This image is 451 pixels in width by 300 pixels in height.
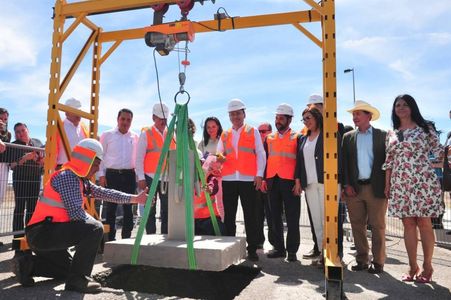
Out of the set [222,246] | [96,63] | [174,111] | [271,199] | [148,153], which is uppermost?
[96,63]

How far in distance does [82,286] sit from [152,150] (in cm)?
243

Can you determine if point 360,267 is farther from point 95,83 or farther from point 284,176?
point 95,83

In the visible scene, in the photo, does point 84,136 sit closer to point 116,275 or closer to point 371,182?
point 116,275

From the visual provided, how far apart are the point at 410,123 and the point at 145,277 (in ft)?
11.4

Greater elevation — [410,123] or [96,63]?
[96,63]

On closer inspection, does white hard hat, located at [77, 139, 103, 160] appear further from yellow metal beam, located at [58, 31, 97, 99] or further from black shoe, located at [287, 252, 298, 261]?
black shoe, located at [287, 252, 298, 261]

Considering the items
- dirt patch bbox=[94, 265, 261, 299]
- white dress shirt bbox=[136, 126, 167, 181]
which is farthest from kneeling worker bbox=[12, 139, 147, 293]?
white dress shirt bbox=[136, 126, 167, 181]

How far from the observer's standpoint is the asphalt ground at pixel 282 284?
Answer: 11.1 feet

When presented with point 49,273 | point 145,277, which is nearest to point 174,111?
point 145,277

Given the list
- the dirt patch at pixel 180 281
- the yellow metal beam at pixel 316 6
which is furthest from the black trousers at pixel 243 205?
the yellow metal beam at pixel 316 6

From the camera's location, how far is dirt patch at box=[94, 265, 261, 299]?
3518 millimetres

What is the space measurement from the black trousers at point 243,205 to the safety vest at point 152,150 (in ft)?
3.53

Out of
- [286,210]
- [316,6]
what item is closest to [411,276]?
[286,210]

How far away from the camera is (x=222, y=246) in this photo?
367 cm
